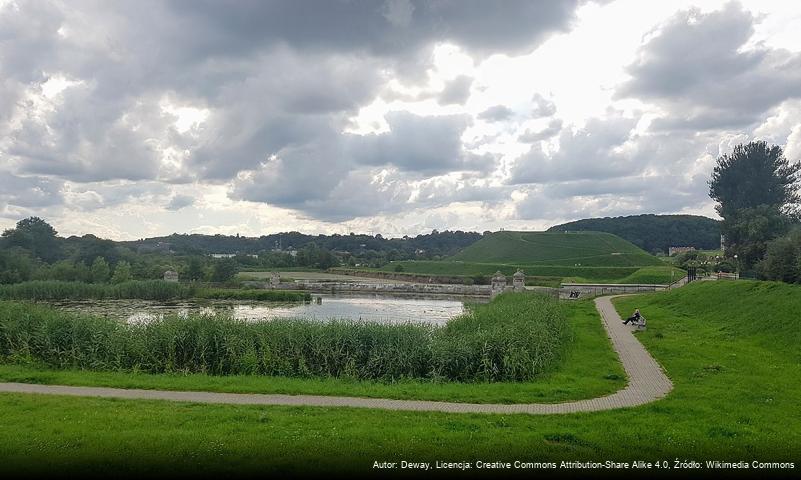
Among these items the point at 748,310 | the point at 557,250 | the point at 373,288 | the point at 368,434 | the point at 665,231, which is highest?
the point at 665,231

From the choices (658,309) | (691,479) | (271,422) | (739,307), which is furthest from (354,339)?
(658,309)

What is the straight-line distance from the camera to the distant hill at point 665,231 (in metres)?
146

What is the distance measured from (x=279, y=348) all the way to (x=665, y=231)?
505 feet

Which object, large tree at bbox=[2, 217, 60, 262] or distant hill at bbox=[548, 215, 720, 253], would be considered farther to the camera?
distant hill at bbox=[548, 215, 720, 253]

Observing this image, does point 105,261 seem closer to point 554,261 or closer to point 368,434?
point 554,261

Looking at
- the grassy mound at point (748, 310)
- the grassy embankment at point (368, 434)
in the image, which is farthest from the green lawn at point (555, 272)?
the grassy embankment at point (368, 434)

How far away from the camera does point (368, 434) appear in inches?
332

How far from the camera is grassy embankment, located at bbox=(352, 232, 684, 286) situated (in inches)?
3282

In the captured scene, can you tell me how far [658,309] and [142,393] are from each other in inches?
1150

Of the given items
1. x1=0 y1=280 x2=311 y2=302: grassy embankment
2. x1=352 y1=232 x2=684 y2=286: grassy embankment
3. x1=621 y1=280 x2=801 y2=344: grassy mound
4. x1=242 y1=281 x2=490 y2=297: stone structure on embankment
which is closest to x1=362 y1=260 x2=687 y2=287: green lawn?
x1=352 y1=232 x2=684 y2=286: grassy embankment

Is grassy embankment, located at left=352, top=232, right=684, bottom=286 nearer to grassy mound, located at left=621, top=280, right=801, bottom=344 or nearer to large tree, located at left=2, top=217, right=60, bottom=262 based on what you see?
grassy mound, located at left=621, top=280, right=801, bottom=344

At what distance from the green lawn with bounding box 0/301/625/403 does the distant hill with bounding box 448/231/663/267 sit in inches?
3457

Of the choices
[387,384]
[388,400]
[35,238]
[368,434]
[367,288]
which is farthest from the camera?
[35,238]

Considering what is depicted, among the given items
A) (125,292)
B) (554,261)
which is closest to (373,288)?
(125,292)
